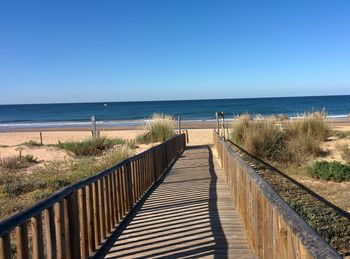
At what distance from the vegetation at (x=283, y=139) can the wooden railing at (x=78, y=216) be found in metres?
8.17

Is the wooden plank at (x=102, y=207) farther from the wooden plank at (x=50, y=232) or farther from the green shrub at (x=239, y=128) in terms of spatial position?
the green shrub at (x=239, y=128)

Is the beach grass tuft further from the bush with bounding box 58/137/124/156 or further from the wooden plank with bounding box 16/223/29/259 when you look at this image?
the wooden plank with bounding box 16/223/29/259

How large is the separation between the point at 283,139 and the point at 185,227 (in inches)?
459

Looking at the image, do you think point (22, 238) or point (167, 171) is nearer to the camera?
point (22, 238)

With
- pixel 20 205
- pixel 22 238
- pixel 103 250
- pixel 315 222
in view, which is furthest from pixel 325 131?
pixel 22 238

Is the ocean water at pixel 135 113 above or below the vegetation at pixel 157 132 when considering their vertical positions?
below

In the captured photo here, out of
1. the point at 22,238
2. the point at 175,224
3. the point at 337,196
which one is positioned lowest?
the point at 337,196

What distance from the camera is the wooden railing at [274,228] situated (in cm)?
228

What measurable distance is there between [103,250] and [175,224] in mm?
1264

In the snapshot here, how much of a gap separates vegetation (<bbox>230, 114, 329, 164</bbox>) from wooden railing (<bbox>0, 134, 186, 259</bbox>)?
8.17 m

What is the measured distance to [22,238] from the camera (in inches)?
118

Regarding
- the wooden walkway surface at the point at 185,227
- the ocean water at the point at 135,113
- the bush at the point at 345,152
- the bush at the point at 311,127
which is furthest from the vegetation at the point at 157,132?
the ocean water at the point at 135,113

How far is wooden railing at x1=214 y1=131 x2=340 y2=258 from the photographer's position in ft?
7.46

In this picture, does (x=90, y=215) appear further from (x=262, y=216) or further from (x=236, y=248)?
(x=262, y=216)
